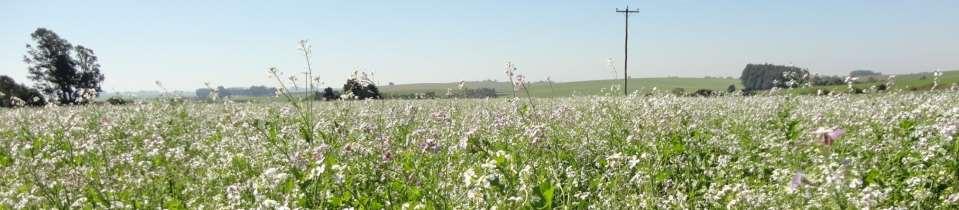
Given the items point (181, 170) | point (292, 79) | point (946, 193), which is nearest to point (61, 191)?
point (181, 170)

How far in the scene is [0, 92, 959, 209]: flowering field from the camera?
4.11 metres

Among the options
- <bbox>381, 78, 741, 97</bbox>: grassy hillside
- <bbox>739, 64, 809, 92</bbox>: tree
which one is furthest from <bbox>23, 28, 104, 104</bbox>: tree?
<bbox>739, 64, 809, 92</bbox>: tree

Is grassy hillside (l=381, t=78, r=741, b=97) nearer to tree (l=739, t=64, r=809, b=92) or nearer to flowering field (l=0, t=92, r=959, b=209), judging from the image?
flowering field (l=0, t=92, r=959, b=209)

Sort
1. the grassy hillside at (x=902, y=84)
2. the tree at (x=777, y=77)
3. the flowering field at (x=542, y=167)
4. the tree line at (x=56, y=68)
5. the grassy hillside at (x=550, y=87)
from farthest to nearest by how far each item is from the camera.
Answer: the tree line at (x=56, y=68)
the grassy hillside at (x=902, y=84)
the tree at (x=777, y=77)
the grassy hillside at (x=550, y=87)
the flowering field at (x=542, y=167)

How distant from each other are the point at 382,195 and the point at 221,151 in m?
3.15

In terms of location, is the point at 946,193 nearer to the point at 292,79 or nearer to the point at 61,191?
the point at 292,79

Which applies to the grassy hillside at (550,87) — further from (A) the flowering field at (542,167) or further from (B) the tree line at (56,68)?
(B) the tree line at (56,68)

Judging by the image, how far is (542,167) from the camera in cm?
554

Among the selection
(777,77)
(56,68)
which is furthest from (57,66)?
(777,77)

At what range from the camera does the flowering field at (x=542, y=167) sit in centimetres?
411

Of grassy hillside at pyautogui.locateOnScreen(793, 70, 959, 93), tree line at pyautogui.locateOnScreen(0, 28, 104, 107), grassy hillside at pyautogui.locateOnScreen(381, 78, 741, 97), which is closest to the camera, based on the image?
grassy hillside at pyautogui.locateOnScreen(381, 78, 741, 97)

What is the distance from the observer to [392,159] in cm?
550

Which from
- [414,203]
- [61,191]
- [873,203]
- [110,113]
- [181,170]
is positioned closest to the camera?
A: [873,203]

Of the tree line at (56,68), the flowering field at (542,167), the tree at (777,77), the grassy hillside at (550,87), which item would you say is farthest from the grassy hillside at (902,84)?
the tree line at (56,68)
